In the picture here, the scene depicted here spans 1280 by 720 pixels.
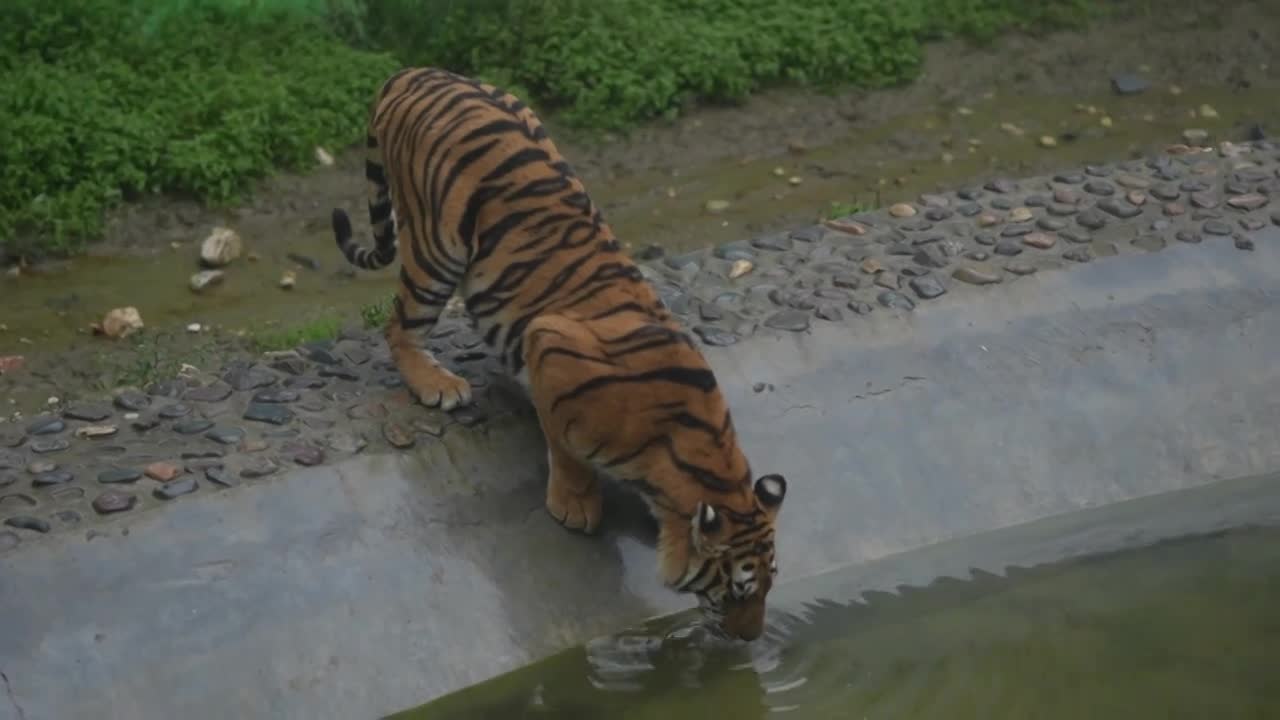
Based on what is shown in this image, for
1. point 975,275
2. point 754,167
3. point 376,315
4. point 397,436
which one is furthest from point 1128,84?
point 397,436

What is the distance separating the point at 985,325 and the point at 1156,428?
0.67 meters

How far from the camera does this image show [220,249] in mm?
7426

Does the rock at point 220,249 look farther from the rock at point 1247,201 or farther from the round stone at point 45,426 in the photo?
the rock at point 1247,201

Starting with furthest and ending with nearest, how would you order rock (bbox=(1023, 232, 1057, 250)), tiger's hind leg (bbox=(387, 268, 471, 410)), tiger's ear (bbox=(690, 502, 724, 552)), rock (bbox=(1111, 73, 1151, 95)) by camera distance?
1. rock (bbox=(1111, 73, 1151, 95))
2. rock (bbox=(1023, 232, 1057, 250))
3. tiger's hind leg (bbox=(387, 268, 471, 410))
4. tiger's ear (bbox=(690, 502, 724, 552))

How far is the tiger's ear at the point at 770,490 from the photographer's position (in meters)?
4.66

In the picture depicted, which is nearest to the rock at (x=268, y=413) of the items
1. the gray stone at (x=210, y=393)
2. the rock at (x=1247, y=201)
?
the gray stone at (x=210, y=393)

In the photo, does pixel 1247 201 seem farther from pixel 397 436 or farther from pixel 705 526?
pixel 397 436

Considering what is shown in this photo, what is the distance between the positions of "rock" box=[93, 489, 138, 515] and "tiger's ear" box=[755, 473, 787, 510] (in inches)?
67.8

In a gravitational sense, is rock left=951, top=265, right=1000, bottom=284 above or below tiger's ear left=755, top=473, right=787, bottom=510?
below

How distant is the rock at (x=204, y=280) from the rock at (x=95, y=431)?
212 cm

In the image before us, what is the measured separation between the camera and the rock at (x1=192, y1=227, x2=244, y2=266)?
741cm

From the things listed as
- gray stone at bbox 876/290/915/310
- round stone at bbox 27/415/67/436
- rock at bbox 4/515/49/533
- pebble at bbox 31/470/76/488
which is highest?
gray stone at bbox 876/290/915/310

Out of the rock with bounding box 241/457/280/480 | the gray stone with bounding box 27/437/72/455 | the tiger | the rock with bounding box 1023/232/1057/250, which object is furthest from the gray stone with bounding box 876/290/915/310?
the gray stone with bounding box 27/437/72/455

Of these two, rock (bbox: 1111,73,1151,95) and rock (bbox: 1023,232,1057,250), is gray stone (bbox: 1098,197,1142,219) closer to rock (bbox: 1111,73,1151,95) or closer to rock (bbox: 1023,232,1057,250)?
rock (bbox: 1023,232,1057,250)
